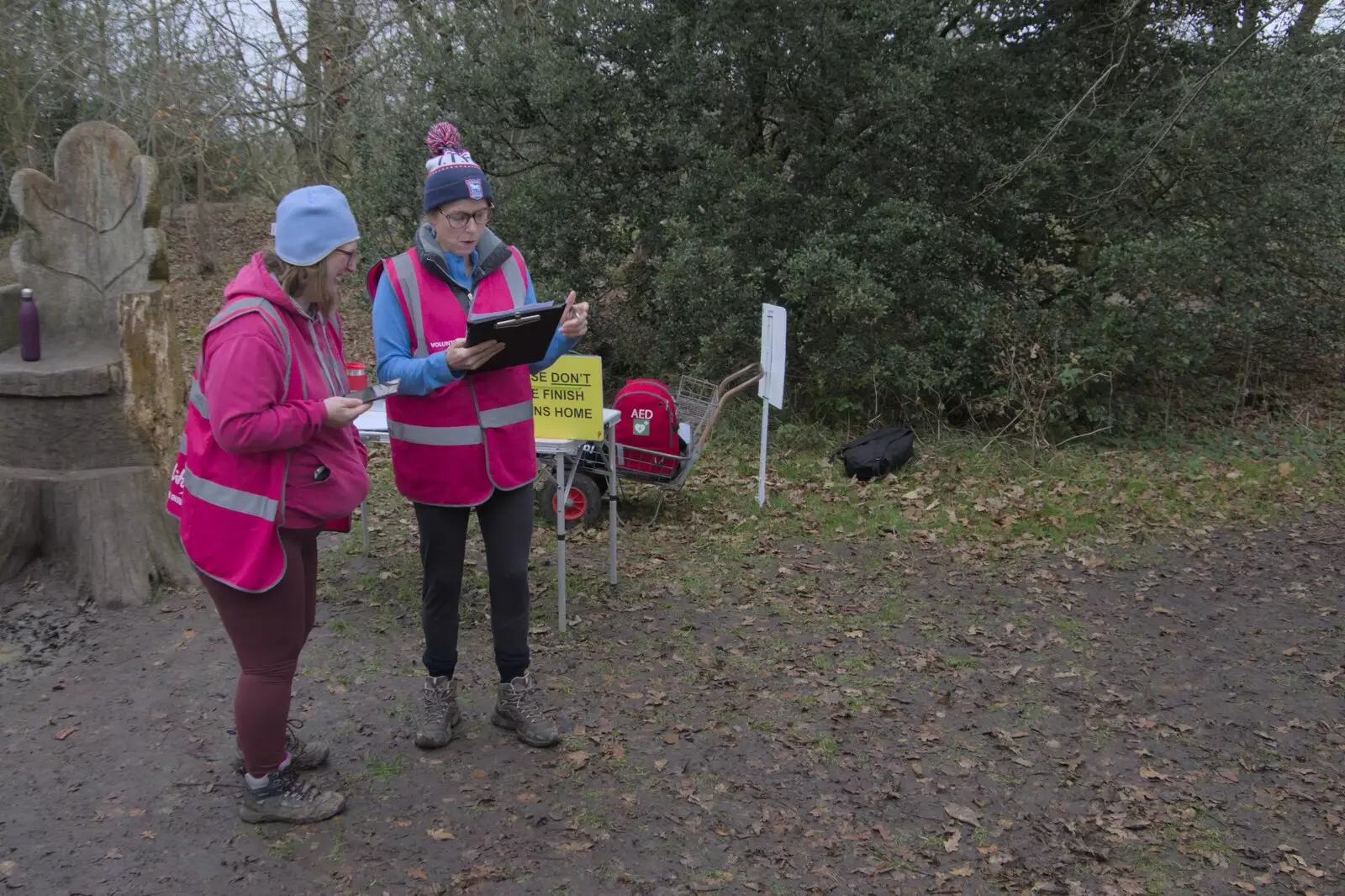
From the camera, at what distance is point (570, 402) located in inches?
204

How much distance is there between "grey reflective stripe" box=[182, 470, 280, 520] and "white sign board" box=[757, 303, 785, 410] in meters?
4.79

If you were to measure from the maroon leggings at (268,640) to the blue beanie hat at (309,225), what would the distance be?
811 millimetres

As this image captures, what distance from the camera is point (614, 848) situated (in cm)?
339

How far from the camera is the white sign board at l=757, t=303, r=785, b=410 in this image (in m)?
7.40

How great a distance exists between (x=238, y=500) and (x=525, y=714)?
1.48 metres

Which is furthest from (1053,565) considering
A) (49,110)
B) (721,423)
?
(49,110)

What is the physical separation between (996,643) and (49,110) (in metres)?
14.2

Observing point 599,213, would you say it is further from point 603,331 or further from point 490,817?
point 490,817

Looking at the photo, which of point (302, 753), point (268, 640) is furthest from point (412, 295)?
point (302, 753)

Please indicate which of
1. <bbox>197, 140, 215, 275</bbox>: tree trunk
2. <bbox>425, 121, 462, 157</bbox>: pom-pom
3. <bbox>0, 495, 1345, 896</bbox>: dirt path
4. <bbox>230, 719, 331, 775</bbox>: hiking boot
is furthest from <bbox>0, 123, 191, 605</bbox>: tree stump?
<bbox>197, 140, 215, 275</bbox>: tree trunk

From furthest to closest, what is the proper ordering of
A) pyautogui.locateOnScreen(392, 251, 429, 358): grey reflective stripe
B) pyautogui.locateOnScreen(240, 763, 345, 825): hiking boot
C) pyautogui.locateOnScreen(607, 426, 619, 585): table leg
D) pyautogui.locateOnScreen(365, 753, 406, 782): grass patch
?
pyautogui.locateOnScreen(607, 426, 619, 585): table leg < pyautogui.locateOnScreen(365, 753, 406, 782): grass patch < pyautogui.locateOnScreen(392, 251, 429, 358): grey reflective stripe < pyautogui.locateOnScreen(240, 763, 345, 825): hiking boot

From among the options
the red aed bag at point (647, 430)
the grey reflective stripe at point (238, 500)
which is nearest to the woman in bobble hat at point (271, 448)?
the grey reflective stripe at point (238, 500)

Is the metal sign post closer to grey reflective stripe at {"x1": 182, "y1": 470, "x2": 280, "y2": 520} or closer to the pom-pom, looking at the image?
the pom-pom

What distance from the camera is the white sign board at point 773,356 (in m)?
7.40
